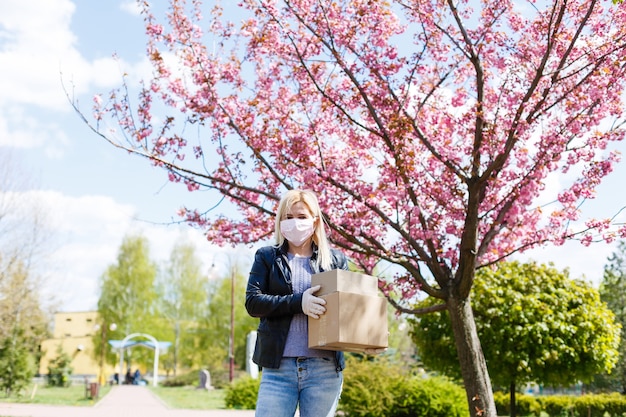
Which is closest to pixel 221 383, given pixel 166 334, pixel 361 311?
pixel 166 334

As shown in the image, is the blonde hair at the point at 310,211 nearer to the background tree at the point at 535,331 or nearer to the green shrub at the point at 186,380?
the background tree at the point at 535,331

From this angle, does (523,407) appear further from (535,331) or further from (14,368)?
(14,368)

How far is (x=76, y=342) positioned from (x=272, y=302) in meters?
56.1

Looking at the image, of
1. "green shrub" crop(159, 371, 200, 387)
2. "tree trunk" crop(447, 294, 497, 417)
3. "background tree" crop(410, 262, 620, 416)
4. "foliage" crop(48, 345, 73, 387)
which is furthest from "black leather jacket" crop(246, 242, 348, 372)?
"green shrub" crop(159, 371, 200, 387)

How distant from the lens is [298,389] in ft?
9.16

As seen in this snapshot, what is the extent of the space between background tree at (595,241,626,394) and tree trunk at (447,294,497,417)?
27.2m

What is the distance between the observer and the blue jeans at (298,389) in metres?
2.76

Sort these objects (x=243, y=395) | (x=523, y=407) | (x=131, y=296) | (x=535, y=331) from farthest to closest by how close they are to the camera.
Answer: (x=131, y=296) < (x=523, y=407) < (x=243, y=395) < (x=535, y=331)

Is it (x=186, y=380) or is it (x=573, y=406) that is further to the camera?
(x=186, y=380)

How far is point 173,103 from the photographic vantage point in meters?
8.45

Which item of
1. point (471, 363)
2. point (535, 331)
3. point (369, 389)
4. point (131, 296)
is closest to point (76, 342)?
point (131, 296)

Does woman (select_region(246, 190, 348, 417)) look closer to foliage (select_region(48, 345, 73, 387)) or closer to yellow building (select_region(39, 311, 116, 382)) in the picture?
foliage (select_region(48, 345, 73, 387))

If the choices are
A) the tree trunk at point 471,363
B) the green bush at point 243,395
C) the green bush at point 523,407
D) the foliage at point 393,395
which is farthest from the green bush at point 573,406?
the tree trunk at point 471,363

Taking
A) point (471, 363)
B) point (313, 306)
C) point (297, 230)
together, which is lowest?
point (471, 363)
